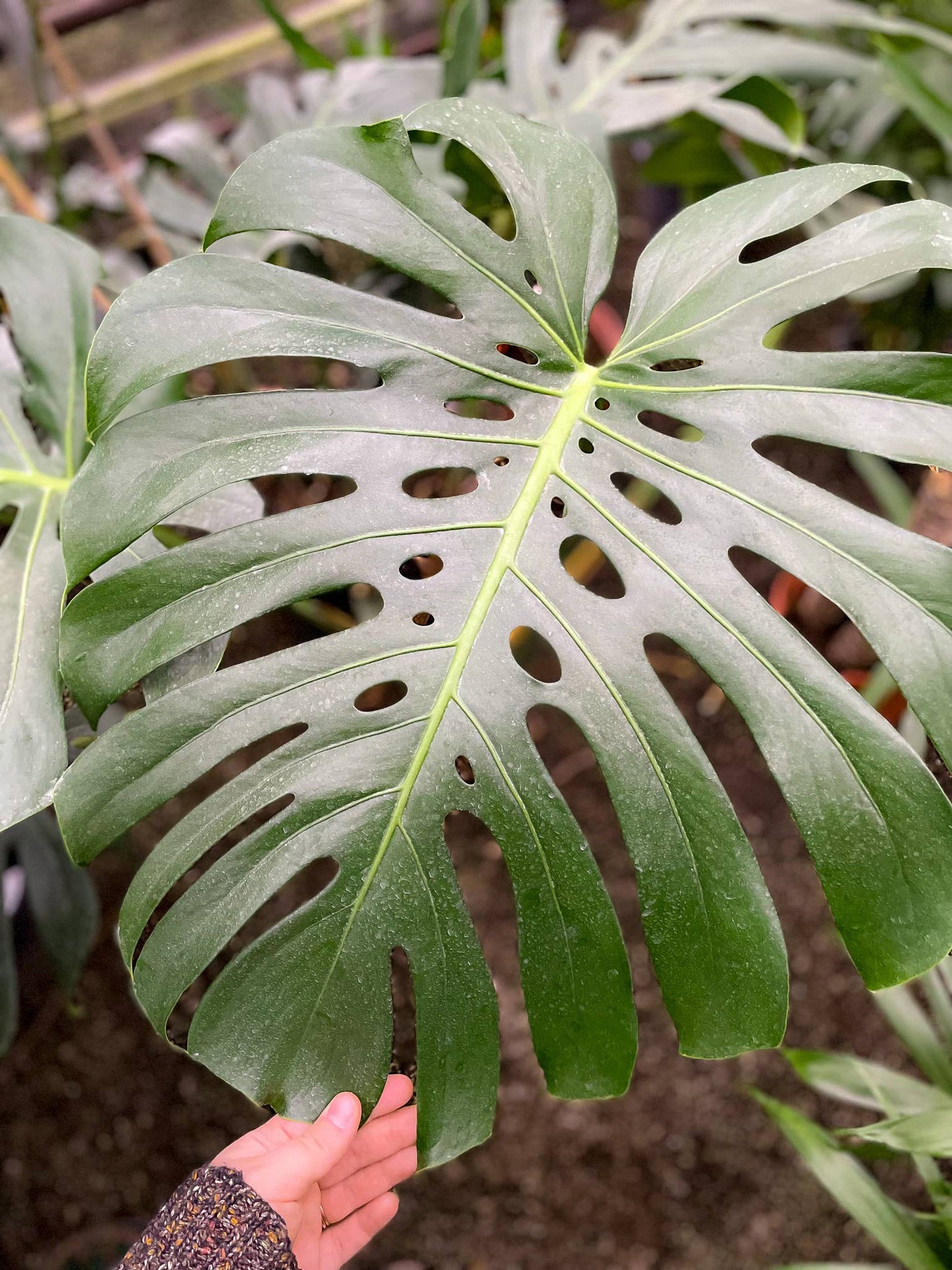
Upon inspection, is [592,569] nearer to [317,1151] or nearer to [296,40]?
[296,40]

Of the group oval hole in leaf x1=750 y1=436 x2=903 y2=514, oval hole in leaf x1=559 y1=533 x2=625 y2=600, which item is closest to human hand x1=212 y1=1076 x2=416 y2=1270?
oval hole in leaf x1=559 y1=533 x2=625 y2=600

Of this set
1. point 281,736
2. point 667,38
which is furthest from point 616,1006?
point 667,38

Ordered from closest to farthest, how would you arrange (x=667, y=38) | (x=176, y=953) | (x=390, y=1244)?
1. (x=176, y=953)
2. (x=667, y=38)
3. (x=390, y=1244)

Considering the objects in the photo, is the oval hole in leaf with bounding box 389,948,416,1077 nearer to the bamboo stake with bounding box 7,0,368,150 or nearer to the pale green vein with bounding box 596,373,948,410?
the pale green vein with bounding box 596,373,948,410

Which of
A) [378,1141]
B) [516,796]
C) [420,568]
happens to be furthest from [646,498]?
[378,1141]

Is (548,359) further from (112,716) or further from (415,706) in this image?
(112,716)

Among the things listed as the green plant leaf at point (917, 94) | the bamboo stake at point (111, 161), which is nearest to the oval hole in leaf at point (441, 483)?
the bamboo stake at point (111, 161)
